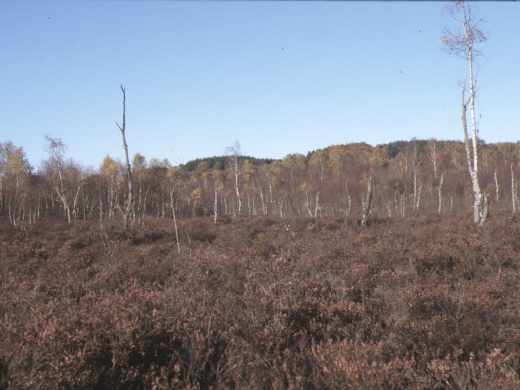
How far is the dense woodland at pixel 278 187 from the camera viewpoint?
147 feet

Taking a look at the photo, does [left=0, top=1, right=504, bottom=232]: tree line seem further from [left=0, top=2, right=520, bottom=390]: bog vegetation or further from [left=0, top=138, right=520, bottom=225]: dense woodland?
[left=0, top=2, right=520, bottom=390]: bog vegetation

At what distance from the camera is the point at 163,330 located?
153 inches

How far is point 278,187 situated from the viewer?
7406 centimetres

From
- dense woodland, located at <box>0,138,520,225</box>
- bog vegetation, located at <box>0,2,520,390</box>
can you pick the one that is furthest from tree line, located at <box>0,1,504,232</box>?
bog vegetation, located at <box>0,2,520,390</box>

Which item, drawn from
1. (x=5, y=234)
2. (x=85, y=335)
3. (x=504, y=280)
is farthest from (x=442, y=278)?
(x=5, y=234)

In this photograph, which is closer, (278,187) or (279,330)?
(279,330)

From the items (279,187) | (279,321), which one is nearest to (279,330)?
(279,321)

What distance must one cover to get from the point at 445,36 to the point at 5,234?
1914 cm

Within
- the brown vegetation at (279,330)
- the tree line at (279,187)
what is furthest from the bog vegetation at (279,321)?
the tree line at (279,187)

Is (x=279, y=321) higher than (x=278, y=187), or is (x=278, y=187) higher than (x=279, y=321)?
(x=278, y=187)

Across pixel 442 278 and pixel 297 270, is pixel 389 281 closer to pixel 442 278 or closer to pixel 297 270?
pixel 442 278

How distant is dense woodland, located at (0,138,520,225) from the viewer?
44.8 meters

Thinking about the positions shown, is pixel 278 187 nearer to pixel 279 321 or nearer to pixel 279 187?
pixel 279 187

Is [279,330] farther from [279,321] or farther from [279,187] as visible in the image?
[279,187]
